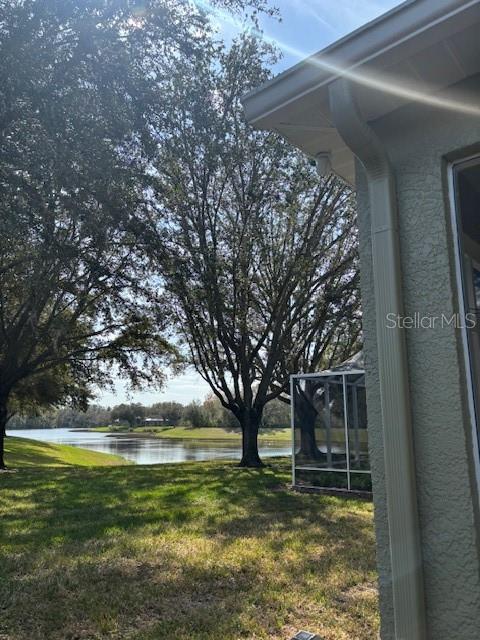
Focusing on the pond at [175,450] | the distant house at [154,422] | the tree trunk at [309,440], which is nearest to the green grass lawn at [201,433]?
the distant house at [154,422]

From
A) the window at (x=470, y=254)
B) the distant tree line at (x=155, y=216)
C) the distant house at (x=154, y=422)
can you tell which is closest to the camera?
the window at (x=470, y=254)

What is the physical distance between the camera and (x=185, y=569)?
14.0 ft

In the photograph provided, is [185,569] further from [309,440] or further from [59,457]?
[59,457]

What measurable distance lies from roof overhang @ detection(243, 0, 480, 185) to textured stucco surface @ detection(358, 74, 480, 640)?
11 centimetres

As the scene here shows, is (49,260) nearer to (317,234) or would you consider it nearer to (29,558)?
(29,558)

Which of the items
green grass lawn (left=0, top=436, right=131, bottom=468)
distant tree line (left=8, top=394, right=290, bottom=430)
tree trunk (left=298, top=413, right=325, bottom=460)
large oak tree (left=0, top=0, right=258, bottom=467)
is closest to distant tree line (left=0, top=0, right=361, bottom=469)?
large oak tree (left=0, top=0, right=258, bottom=467)

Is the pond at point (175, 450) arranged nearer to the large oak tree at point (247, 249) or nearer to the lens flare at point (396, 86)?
the large oak tree at point (247, 249)

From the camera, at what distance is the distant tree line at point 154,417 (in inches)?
1458

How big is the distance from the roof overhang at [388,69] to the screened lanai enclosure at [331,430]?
692 cm

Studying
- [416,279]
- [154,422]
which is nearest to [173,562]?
[416,279]

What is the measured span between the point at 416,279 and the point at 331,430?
7749 millimetres

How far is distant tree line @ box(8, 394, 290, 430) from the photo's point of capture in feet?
121

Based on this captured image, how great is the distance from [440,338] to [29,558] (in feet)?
13.8

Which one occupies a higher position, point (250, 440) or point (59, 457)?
point (250, 440)
